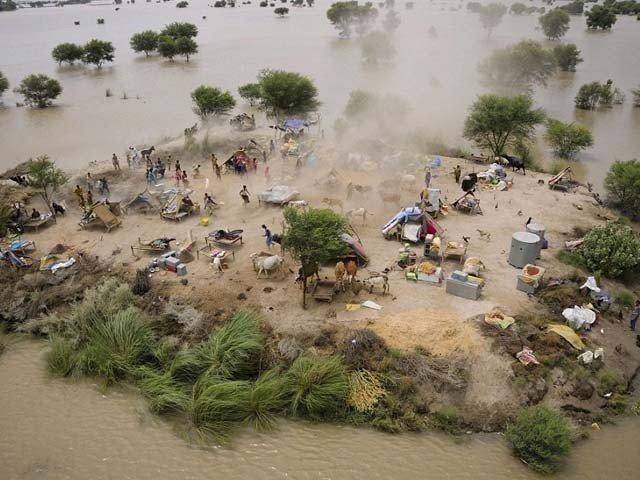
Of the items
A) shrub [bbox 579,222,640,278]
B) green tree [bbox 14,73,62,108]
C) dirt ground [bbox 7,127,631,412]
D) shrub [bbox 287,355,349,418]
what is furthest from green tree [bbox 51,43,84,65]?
shrub [bbox 579,222,640,278]

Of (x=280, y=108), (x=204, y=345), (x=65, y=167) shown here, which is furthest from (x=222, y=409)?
(x=280, y=108)

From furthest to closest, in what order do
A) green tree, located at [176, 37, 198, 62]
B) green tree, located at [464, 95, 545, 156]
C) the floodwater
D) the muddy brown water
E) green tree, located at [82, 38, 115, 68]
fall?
green tree, located at [176, 37, 198, 62] < green tree, located at [82, 38, 115, 68] < the floodwater < green tree, located at [464, 95, 545, 156] < the muddy brown water

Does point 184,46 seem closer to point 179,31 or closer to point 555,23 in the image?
point 179,31

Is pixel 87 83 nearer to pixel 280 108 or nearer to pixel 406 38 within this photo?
pixel 280 108

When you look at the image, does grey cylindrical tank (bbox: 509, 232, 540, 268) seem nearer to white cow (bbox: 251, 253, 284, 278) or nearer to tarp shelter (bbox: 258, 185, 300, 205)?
white cow (bbox: 251, 253, 284, 278)

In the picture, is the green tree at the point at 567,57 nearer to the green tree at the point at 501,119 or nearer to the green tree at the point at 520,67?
the green tree at the point at 520,67

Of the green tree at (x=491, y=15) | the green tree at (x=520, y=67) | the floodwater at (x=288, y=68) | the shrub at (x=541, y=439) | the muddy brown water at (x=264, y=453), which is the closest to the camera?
the shrub at (x=541, y=439)

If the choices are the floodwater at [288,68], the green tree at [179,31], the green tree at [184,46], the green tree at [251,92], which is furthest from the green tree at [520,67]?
the green tree at [179,31]
